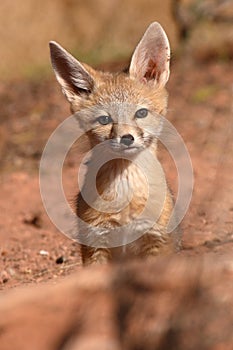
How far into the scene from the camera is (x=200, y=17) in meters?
11.0

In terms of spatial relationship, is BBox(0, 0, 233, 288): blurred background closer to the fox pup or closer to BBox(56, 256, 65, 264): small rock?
BBox(56, 256, 65, 264): small rock

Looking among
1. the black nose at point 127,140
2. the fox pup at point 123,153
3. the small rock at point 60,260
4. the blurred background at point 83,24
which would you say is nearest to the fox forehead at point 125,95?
the fox pup at point 123,153

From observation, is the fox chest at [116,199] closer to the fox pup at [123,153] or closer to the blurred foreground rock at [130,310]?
the fox pup at [123,153]

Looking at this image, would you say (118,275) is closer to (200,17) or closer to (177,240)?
(177,240)

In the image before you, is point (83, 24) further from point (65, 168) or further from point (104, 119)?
point (104, 119)

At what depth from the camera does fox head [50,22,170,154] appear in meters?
4.91

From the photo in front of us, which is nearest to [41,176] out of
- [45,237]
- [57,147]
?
[57,147]

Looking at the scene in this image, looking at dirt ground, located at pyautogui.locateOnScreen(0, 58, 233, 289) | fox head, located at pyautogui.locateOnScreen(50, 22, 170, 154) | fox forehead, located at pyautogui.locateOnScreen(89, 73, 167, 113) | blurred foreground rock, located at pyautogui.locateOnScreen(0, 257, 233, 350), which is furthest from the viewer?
dirt ground, located at pyautogui.locateOnScreen(0, 58, 233, 289)

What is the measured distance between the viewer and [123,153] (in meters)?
4.79

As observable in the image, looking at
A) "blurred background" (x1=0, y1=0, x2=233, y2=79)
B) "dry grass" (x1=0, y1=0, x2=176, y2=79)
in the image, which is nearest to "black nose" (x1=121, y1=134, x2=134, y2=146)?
"blurred background" (x1=0, y1=0, x2=233, y2=79)

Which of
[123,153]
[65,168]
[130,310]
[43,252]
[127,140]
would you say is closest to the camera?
[130,310]

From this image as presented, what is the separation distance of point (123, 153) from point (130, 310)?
1668 mm

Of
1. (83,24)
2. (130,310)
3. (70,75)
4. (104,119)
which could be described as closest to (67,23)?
(83,24)

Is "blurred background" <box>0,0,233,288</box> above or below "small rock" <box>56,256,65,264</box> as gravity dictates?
above
